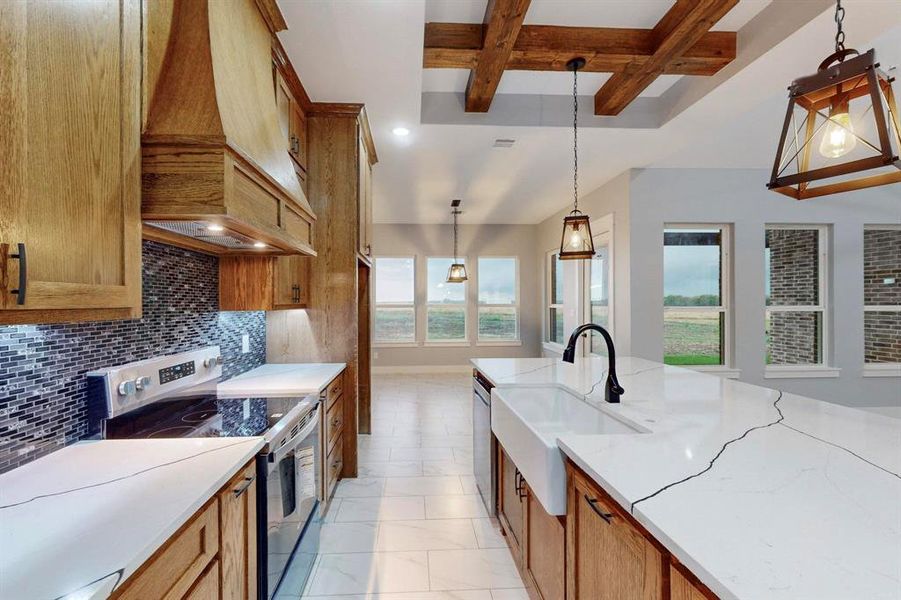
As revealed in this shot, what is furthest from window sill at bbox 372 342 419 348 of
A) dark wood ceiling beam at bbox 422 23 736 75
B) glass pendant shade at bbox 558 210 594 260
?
dark wood ceiling beam at bbox 422 23 736 75

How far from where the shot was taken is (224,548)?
1.16 meters

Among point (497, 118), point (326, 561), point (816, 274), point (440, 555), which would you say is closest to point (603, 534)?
point (440, 555)

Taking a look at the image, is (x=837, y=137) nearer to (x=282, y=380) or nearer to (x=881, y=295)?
(x=282, y=380)

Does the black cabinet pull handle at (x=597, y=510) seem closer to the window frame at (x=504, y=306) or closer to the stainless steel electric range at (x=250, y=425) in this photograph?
the stainless steel electric range at (x=250, y=425)

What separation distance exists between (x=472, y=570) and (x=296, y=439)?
1.16m

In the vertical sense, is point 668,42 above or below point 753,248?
above

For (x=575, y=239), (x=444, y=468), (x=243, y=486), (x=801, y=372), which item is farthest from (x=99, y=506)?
(x=801, y=372)

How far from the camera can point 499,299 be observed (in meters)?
7.76

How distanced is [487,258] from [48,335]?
6800 mm

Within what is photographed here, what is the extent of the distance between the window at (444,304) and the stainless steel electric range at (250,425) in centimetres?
544

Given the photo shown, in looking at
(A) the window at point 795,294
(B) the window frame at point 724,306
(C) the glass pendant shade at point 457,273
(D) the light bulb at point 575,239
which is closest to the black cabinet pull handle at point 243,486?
(D) the light bulb at point 575,239

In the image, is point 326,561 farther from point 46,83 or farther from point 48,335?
point 46,83

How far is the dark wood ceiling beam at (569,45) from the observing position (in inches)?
91.3

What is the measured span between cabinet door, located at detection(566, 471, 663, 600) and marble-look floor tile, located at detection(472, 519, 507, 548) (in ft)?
3.61
